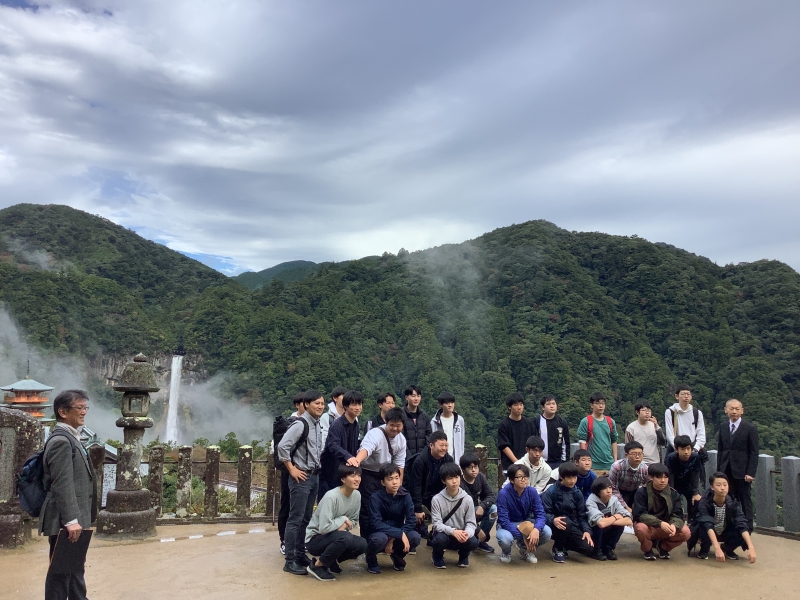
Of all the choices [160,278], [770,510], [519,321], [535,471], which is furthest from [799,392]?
[160,278]

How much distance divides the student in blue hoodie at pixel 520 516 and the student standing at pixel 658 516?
0.89m

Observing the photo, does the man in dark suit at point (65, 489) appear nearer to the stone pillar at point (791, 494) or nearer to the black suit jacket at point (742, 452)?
the black suit jacket at point (742, 452)

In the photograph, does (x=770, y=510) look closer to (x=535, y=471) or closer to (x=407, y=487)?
(x=535, y=471)

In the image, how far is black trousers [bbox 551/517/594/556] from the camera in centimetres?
513

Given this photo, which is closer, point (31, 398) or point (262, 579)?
point (262, 579)

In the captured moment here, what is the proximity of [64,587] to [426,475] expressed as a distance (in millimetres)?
2909

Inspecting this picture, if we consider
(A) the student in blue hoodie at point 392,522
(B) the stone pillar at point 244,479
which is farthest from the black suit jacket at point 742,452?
(B) the stone pillar at point 244,479

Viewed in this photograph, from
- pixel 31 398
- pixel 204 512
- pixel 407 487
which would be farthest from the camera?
pixel 31 398

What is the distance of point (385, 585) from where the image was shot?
14.6 ft

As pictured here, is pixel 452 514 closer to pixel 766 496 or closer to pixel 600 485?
pixel 600 485

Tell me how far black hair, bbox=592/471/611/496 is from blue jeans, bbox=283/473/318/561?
2560mm

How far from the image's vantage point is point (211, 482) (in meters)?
6.93

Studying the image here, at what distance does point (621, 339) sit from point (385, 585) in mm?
43875

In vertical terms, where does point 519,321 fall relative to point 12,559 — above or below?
above
